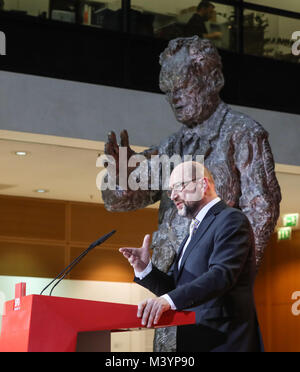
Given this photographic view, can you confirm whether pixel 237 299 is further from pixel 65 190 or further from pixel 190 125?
pixel 65 190

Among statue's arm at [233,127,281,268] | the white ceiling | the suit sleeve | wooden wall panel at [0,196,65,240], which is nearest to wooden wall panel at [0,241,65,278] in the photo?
wooden wall panel at [0,196,65,240]

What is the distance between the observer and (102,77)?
7516 mm

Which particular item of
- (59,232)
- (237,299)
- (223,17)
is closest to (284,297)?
(59,232)

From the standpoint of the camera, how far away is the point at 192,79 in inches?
131

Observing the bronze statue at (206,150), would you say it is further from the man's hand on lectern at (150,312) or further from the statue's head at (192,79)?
the man's hand on lectern at (150,312)

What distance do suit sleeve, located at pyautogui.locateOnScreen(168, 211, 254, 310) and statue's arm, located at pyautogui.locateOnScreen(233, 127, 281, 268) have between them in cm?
59

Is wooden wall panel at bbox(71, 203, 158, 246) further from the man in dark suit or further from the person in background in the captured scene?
the man in dark suit

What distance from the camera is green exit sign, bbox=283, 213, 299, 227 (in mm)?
11714

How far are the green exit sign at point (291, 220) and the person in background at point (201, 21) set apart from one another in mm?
4153

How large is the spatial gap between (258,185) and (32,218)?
758 centimetres

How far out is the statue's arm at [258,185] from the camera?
3.08m

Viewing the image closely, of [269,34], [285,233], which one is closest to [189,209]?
[269,34]

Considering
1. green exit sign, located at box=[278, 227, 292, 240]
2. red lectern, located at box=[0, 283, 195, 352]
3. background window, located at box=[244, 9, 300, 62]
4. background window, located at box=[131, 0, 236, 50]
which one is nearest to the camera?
red lectern, located at box=[0, 283, 195, 352]

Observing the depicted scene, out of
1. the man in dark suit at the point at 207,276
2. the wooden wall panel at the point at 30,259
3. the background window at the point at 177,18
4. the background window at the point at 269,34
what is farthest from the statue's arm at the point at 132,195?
the wooden wall panel at the point at 30,259
